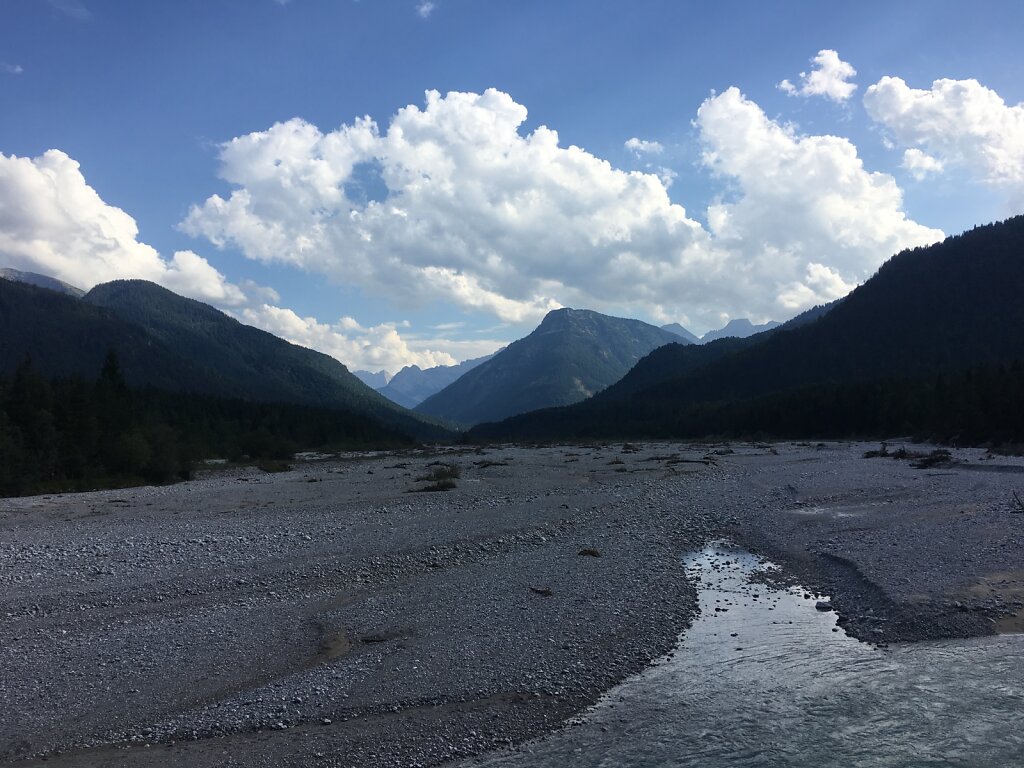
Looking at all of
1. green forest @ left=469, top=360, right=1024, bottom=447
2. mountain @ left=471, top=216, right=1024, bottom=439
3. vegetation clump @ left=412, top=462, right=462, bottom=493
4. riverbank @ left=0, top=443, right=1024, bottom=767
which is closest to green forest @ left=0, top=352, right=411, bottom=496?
riverbank @ left=0, top=443, right=1024, bottom=767

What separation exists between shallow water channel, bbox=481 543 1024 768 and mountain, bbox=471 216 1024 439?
79.4m

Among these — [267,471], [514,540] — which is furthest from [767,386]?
[514,540]

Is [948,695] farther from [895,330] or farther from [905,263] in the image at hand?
[905,263]

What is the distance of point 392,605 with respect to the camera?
623 inches

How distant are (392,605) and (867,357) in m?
168

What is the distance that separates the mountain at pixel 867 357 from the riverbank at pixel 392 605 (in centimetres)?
6826

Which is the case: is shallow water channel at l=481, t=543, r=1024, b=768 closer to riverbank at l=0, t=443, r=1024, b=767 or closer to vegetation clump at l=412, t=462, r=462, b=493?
riverbank at l=0, t=443, r=1024, b=767

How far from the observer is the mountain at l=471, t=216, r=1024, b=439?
3890 inches

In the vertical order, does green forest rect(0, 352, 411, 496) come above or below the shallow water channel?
above

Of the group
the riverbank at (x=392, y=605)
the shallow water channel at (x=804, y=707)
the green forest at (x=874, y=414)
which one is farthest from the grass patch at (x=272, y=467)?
the green forest at (x=874, y=414)

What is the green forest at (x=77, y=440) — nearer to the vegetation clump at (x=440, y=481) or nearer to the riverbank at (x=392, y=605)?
the riverbank at (x=392, y=605)

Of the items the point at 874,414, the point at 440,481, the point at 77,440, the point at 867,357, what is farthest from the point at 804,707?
the point at 867,357

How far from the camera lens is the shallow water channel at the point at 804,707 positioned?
8.99 m

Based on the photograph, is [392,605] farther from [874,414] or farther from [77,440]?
[874,414]
